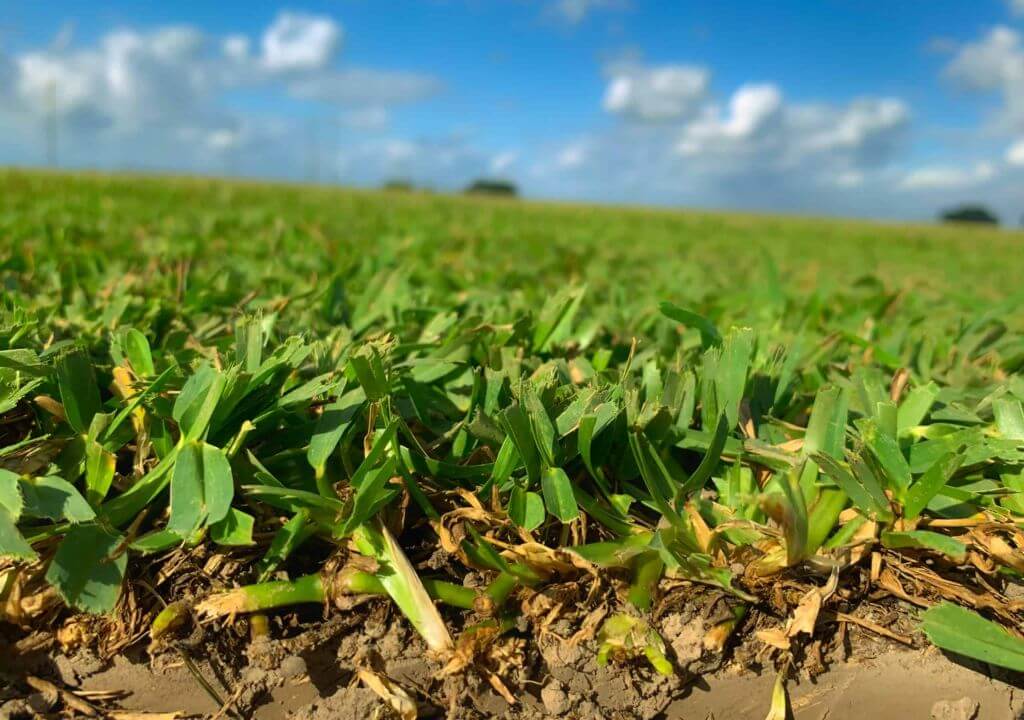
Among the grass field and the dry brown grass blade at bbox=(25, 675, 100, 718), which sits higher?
the grass field

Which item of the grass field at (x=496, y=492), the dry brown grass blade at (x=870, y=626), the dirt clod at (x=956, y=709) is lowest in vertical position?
the dirt clod at (x=956, y=709)

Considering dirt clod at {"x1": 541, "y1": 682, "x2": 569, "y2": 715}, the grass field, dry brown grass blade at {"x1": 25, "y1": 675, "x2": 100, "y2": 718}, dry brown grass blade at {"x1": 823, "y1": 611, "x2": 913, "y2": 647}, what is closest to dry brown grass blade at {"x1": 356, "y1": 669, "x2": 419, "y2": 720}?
the grass field

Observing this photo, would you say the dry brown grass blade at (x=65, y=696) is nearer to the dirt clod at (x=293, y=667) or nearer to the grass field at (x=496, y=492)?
the grass field at (x=496, y=492)

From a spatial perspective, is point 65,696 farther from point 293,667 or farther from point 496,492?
point 496,492

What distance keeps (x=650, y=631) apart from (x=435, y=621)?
0.79 ft

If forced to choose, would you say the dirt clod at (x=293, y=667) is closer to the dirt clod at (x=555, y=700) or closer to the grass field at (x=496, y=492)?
the grass field at (x=496, y=492)

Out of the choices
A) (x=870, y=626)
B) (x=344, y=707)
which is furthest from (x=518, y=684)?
(x=870, y=626)

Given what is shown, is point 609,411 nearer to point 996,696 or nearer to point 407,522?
point 407,522

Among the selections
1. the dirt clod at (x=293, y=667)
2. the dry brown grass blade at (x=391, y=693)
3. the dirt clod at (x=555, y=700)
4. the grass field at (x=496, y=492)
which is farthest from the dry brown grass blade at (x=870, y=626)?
the dirt clod at (x=293, y=667)

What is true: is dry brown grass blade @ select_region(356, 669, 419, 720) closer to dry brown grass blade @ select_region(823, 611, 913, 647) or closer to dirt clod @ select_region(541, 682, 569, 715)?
dirt clod @ select_region(541, 682, 569, 715)

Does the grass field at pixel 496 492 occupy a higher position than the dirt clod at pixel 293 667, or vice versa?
the grass field at pixel 496 492

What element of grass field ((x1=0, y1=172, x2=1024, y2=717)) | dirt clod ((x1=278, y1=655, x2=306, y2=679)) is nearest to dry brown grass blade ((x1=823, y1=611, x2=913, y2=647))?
grass field ((x1=0, y1=172, x2=1024, y2=717))

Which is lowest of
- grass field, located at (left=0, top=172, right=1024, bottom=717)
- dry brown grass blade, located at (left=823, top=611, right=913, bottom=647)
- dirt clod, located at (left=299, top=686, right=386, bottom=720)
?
dirt clod, located at (left=299, top=686, right=386, bottom=720)

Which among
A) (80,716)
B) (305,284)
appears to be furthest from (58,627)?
(305,284)
